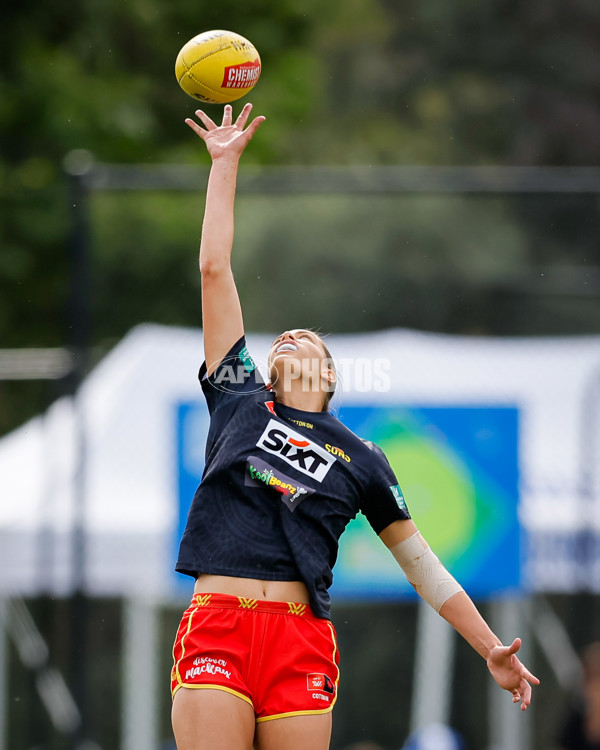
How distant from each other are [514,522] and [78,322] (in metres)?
2.87

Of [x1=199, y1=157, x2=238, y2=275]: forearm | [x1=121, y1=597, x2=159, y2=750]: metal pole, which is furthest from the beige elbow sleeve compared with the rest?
[x1=121, y1=597, x2=159, y2=750]: metal pole

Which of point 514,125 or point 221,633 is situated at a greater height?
point 514,125

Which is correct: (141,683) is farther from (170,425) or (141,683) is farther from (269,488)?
(269,488)

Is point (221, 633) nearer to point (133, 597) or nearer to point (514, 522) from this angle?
point (514, 522)

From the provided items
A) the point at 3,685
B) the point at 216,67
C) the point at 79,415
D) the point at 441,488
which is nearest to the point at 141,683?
the point at 3,685

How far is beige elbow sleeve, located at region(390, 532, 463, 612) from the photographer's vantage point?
3.34 metres

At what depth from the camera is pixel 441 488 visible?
21.5 ft

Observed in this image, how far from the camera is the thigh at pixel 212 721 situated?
2887 millimetres

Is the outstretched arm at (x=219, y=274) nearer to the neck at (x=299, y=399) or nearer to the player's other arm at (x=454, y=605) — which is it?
the neck at (x=299, y=399)

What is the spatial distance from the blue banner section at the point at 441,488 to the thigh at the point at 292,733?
3503 mm

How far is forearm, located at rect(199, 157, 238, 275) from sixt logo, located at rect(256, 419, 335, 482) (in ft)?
1.64

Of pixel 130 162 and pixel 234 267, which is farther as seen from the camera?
pixel 130 162

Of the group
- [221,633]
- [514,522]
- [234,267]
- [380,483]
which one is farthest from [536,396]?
[221,633]

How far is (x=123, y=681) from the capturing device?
9641mm
